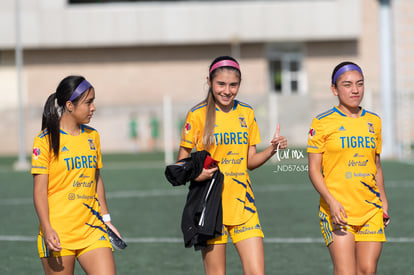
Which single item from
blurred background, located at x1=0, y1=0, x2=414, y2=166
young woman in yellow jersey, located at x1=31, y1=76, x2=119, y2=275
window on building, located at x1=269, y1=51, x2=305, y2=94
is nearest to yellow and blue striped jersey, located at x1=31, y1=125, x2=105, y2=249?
young woman in yellow jersey, located at x1=31, y1=76, x2=119, y2=275

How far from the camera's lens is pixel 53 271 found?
175 inches

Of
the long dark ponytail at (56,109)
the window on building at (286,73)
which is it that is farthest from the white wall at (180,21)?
the long dark ponytail at (56,109)

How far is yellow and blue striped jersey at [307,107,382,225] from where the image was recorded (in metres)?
4.69

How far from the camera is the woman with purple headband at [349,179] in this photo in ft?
15.2

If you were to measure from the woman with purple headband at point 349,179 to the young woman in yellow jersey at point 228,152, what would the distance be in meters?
0.33

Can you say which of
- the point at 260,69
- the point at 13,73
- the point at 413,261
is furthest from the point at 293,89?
the point at 413,261

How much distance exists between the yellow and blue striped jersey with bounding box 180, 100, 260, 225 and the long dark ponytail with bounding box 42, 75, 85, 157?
86cm

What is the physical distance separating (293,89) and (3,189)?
21.2 metres

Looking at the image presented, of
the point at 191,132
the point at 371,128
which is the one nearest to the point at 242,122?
the point at 191,132

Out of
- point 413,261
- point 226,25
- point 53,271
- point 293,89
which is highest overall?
point 226,25

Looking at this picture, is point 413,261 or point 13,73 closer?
point 413,261

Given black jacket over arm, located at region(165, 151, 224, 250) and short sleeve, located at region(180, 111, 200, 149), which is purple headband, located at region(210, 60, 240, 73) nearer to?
short sleeve, located at region(180, 111, 200, 149)

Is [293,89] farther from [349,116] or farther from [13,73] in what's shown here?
[349,116]

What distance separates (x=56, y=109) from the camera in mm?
4547
